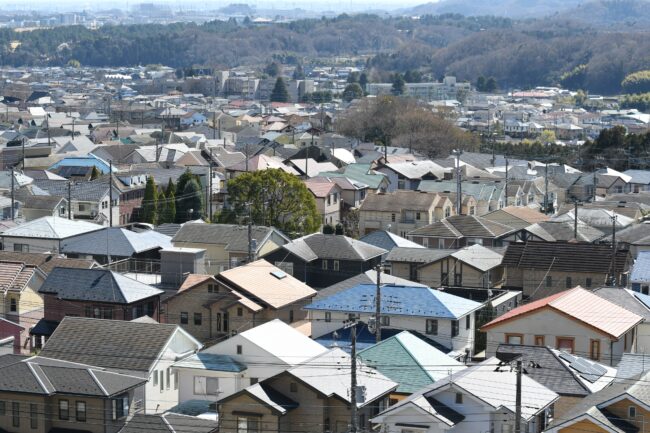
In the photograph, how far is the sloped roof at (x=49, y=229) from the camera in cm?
1794

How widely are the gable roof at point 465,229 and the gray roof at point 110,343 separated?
806 cm

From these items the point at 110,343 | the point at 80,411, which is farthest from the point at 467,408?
the point at 110,343

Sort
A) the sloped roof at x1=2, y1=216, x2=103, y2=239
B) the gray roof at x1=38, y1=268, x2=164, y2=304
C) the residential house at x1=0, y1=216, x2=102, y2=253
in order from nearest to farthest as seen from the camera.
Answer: the gray roof at x1=38, y1=268, x2=164, y2=304
the residential house at x1=0, y1=216, x2=102, y2=253
the sloped roof at x1=2, y1=216, x2=103, y2=239

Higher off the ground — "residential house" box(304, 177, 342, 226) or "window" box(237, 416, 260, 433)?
"window" box(237, 416, 260, 433)

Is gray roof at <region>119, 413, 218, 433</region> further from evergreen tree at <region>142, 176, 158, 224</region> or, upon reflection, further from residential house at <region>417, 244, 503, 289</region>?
evergreen tree at <region>142, 176, 158, 224</region>

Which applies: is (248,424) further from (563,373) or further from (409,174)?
(409,174)

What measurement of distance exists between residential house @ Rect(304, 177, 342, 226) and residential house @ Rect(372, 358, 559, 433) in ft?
41.1

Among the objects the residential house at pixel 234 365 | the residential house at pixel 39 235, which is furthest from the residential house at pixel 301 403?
the residential house at pixel 39 235

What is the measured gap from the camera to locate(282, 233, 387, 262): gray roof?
16781 mm

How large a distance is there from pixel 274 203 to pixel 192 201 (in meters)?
3.15

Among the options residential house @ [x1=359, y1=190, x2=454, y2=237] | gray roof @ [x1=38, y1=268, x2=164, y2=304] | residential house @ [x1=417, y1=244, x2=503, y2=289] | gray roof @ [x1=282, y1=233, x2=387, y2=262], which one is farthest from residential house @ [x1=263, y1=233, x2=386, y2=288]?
residential house @ [x1=359, y1=190, x2=454, y2=237]

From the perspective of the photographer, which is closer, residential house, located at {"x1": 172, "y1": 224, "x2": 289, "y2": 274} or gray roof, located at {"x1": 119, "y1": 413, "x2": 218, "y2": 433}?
gray roof, located at {"x1": 119, "y1": 413, "x2": 218, "y2": 433}

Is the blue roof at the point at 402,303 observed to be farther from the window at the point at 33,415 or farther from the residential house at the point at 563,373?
the window at the point at 33,415

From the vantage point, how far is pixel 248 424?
33.4ft
